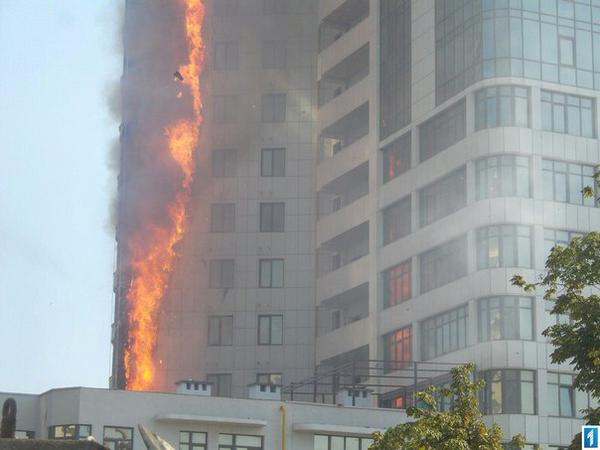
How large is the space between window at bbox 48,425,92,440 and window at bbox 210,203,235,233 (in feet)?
111

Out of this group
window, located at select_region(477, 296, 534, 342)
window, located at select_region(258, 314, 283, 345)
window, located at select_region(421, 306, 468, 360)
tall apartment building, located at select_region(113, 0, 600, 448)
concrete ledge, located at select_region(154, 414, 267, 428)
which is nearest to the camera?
concrete ledge, located at select_region(154, 414, 267, 428)

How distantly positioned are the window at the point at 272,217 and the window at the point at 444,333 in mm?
20221

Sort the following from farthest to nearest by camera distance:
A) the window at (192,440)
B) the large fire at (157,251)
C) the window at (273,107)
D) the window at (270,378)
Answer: the window at (273,107) < the large fire at (157,251) < the window at (270,378) < the window at (192,440)

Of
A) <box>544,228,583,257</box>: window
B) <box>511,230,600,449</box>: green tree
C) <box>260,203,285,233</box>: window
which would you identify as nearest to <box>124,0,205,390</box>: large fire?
<box>260,203,285,233</box>: window

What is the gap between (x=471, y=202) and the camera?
96438mm

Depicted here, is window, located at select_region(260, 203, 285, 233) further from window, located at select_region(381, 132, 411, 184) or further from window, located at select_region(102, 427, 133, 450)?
window, located at select_region(102, 427, 133, 450)

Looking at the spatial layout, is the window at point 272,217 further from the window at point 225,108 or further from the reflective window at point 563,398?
the reflective window at point 563,398

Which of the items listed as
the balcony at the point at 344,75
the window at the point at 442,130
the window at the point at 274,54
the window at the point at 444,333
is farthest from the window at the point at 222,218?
the window at the point at 444,333

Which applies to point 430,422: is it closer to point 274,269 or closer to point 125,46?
point 274,269

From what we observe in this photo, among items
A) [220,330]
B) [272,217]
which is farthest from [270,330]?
[272,217]

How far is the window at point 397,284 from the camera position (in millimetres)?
102125

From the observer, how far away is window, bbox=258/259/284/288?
115000mm

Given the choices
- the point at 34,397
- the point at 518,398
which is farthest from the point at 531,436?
the point at 34,397

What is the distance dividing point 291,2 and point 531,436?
4279 cm
